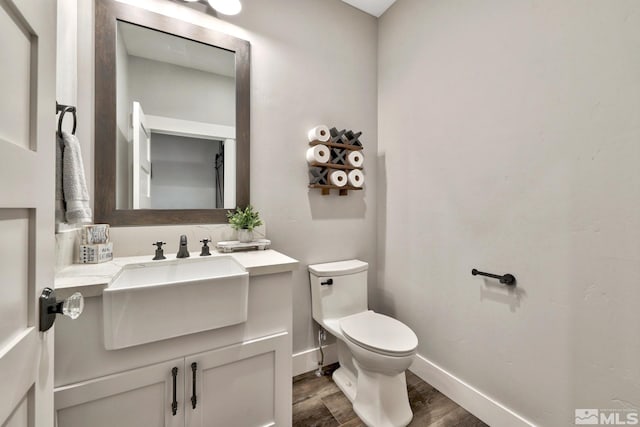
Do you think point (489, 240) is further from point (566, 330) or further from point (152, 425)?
point (152, 425)

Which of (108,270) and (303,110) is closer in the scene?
(108,270)

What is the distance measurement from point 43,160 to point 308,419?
1.62m

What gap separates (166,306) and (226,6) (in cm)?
164

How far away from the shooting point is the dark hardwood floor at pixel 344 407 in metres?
1.44

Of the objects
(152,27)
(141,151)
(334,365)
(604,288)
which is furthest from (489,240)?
(152,27)

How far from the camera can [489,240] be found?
1.44 meters

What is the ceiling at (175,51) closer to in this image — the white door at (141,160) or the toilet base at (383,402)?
the white door at (141,160)

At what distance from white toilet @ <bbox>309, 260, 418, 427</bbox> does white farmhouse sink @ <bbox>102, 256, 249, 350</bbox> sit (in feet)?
2.31

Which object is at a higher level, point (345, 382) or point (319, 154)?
point (319, 154)

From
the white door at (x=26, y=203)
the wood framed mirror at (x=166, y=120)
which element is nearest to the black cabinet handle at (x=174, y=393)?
the white door at (x=26, y=203)

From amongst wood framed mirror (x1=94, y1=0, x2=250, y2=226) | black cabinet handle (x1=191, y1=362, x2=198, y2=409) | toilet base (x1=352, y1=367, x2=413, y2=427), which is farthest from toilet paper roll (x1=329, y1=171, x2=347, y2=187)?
black cabinet handle (x1=191, y1=362, x2=198, y2=409)

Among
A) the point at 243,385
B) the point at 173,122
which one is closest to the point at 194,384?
the point at 243,385

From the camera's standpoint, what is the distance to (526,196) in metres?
1.29

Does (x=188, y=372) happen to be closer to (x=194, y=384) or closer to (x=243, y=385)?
(x=194, y=384)
